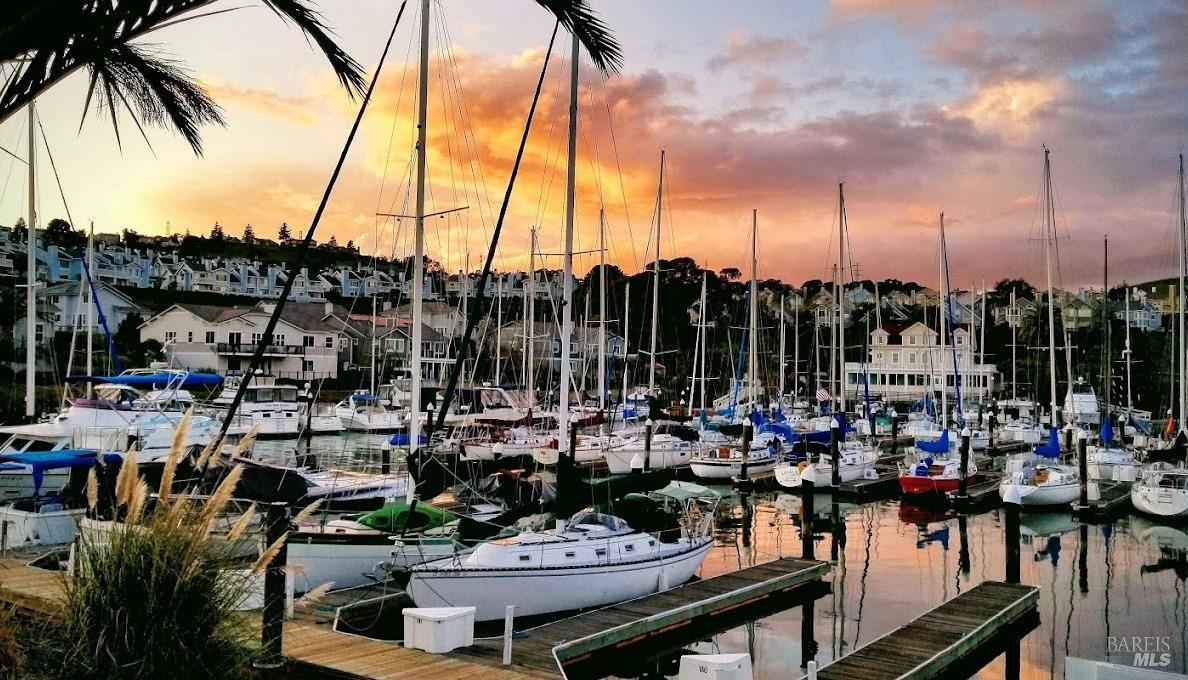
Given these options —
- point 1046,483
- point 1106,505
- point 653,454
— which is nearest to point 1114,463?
point 1106,505

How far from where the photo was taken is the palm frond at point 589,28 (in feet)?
24.5

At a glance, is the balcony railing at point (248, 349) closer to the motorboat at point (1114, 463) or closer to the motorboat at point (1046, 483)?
the motorboat at point (1046, 483)

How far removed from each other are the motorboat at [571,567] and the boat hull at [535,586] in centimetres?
2

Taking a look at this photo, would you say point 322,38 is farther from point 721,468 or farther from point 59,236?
point 59,236

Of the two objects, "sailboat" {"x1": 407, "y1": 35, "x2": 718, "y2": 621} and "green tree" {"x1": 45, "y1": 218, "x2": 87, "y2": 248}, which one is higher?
"green tree" {"x1": 45, "y1": 218, "x2": 87, "y2": 248}

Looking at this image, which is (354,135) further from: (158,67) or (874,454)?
(874,454)

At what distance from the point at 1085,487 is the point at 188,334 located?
81.8 metres

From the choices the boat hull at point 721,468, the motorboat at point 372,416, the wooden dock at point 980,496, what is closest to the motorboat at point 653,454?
the boat hull at point 721,468

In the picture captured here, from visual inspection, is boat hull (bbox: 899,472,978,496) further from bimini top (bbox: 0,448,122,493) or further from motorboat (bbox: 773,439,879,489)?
bimini top (bbox: 0,448,122,493)

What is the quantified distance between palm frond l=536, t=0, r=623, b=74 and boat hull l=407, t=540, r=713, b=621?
10.8 m

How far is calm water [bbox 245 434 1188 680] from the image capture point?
1769 cm

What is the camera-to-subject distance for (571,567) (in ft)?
56.9

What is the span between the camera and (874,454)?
42000 mm

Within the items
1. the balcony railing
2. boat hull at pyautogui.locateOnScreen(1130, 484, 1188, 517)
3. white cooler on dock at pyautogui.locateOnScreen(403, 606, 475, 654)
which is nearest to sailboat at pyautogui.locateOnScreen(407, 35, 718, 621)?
white cooler on dock at pyautogui.locateOnScreen(403, 606, 475, 654)
